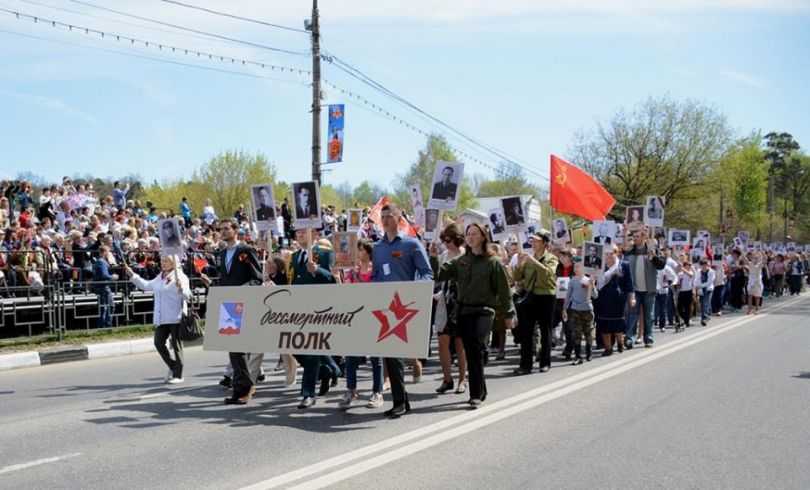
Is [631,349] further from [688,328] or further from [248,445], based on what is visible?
[248,445]

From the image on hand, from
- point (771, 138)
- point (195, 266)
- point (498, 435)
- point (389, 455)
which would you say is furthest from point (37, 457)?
point (771, 138)

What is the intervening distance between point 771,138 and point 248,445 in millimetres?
105096

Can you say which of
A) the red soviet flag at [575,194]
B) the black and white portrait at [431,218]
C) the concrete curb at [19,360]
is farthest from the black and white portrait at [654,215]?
the concrete curb at [19,360]

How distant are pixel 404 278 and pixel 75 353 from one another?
843cm

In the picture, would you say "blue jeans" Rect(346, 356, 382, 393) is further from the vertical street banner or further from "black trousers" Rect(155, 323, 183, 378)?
the vertical street banner

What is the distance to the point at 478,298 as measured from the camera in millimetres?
8453

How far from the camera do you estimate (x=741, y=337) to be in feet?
52.9

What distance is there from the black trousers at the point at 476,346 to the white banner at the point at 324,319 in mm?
783

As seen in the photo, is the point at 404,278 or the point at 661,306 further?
the point at 661,306

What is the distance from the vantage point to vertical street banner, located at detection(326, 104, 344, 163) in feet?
83.4

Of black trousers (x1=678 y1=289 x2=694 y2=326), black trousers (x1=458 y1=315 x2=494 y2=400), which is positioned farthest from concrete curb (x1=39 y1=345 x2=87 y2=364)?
black trousers (x1=678 y1=289 x2=694 y2=326)

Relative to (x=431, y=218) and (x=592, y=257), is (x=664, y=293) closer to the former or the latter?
(x=592, y=257)

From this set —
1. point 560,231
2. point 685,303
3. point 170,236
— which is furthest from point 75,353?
point 685,303

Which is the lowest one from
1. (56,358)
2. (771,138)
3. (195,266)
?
(56,358)
